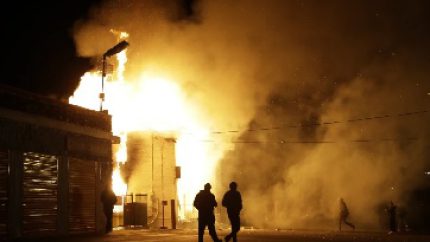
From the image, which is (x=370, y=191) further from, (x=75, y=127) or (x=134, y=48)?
(x=75, y=127)

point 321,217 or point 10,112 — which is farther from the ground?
point 10,112

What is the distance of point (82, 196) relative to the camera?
19.2m

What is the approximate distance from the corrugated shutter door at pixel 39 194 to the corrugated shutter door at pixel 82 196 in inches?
33.5

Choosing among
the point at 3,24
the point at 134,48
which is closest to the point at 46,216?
the point at 134,48

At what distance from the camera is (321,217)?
119 feet

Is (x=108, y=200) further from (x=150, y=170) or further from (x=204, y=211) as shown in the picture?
(x=150, y=170)

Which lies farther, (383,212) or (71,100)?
(383,212)

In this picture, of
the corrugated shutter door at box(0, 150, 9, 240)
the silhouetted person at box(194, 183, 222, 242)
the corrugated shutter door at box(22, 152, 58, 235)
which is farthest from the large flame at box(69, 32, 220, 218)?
the silhouetted person at box(194, 183, 222, 242)

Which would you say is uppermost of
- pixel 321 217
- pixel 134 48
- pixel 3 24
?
pixel 3 24

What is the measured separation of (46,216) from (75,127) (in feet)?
10.4

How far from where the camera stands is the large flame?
29.2m

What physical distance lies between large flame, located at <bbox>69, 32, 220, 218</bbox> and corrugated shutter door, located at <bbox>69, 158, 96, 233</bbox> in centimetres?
861

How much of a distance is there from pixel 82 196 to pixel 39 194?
2292 millimetres

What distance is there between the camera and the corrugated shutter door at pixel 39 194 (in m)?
16.5
